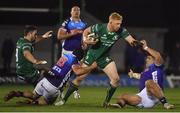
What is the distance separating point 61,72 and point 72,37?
138 centimetres

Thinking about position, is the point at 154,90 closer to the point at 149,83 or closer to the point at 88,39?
the point at 149,83

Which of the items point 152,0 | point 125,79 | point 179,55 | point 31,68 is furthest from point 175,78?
point 152,0

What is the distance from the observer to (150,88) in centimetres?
1591

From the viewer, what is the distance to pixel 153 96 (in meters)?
16.0

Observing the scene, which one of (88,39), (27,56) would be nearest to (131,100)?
(88,39)

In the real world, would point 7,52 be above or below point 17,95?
below

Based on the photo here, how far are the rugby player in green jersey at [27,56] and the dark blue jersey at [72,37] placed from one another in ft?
2.84

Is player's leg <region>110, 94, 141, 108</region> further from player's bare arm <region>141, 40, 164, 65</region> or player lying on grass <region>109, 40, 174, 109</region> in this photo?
player's bare arm <region>141, 40, 164, 65</region>

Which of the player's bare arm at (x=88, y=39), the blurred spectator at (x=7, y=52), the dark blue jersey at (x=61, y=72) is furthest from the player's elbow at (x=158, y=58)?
the blurred spectator at (x=7, y=52)

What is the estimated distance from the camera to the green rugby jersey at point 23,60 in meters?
17.1

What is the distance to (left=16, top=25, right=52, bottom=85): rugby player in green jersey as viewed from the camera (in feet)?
55.7

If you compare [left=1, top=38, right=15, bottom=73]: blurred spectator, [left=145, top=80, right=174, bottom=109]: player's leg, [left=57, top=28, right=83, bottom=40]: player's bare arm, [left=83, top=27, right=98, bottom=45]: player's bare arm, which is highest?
[left=83, top=27, right=98, bottom=45]: player's bare arm

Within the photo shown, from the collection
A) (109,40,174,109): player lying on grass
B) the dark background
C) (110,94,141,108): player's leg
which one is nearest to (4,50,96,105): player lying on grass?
(110,94,141,108): player's leg

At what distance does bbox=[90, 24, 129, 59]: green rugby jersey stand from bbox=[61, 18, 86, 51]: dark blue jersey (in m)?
1.59
